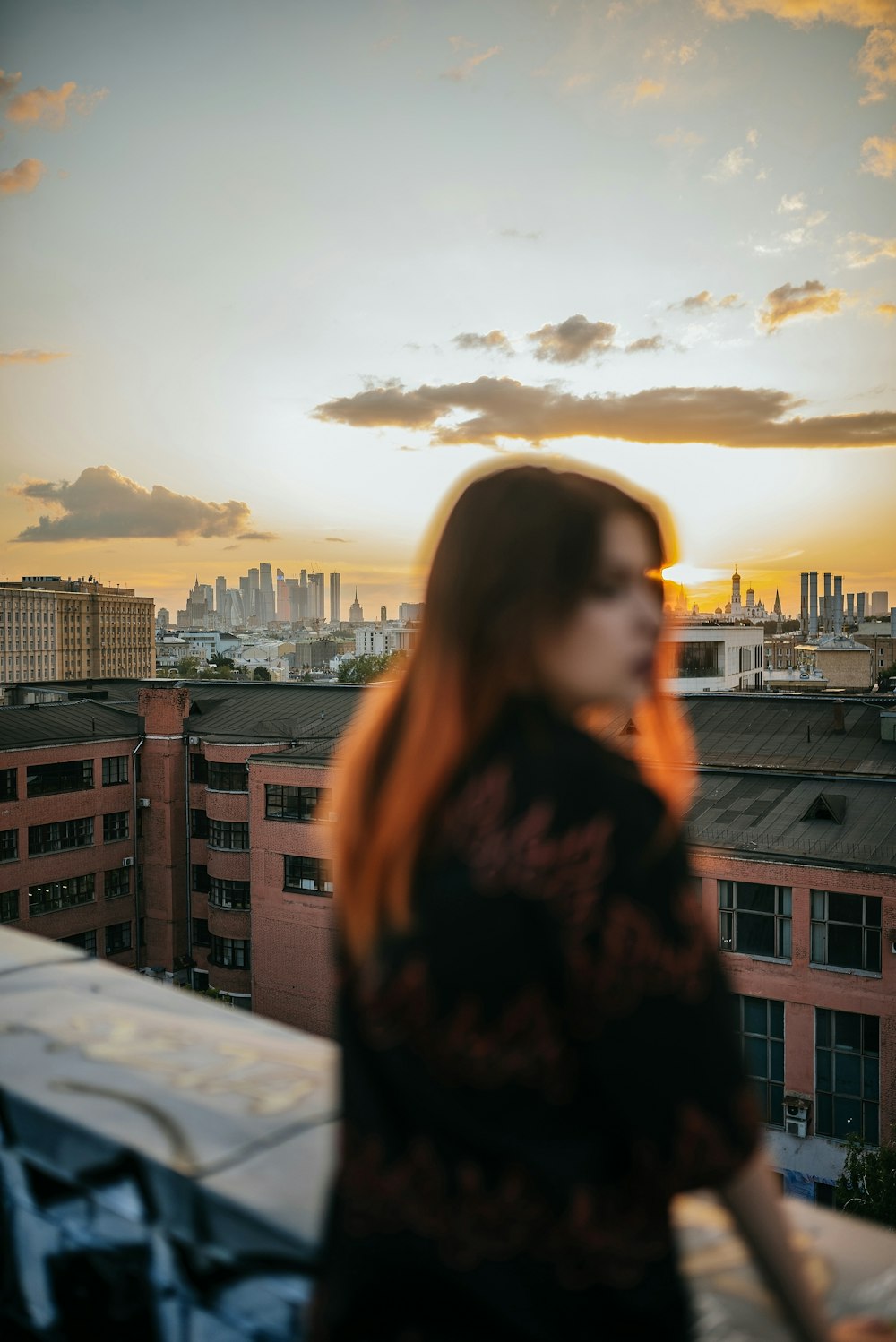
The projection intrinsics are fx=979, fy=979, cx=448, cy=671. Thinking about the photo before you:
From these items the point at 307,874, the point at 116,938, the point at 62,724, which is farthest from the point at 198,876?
the point at 307,874

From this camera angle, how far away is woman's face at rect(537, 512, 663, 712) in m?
1.36

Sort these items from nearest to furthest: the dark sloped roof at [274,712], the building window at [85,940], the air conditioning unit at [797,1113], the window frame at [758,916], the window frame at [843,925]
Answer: the window frame at [843,925]
the air conditioning unit at [797,1113]
the window frame at [758,916]
the dark sloped roof at [274,712]
the building window at [85,940]

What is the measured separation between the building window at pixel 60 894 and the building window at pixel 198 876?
3087 millimetres

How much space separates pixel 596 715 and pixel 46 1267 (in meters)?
1.54

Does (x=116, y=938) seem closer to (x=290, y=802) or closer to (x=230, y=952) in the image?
(x=230, y=952)

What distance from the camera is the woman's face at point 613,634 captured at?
4.45 ft

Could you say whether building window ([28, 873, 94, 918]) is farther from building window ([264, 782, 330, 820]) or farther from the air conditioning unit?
the air conditioning unit

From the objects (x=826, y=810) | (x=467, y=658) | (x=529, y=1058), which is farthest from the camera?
(x=826, y=810)

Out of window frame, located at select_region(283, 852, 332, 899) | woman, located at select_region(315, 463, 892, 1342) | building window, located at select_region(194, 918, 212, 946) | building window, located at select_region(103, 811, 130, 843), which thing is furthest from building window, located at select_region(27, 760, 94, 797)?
woman, located at select_region(315, 463, 892, 1342)

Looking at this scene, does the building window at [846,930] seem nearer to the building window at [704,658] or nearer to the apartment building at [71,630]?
the building window at [704,658]

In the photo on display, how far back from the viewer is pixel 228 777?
28484mm

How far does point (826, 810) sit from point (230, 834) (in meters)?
16.6

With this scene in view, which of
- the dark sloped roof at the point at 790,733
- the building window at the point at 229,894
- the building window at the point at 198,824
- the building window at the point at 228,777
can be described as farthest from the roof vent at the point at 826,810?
the building window at the point at 198,824

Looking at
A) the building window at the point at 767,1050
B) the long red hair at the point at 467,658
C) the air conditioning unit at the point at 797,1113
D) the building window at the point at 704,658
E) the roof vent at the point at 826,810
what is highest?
the long red hair at the point at 467,658
